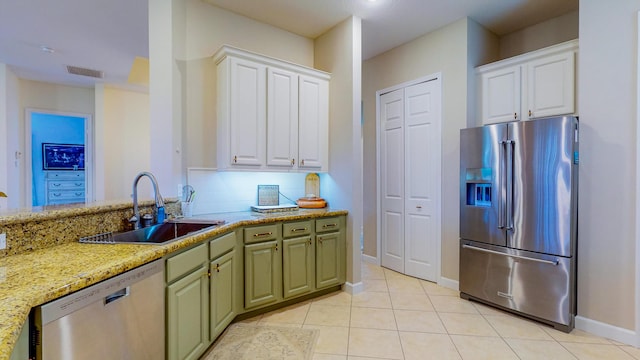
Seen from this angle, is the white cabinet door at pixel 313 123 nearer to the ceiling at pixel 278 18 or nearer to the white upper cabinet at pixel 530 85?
the ceiling at pixel 278 18

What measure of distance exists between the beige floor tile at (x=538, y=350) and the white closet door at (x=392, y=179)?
Result: 165cm

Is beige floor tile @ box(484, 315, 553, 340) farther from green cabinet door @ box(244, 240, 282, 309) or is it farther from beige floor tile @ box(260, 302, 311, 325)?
green cabinet door @ box(244, 240, 282, 309)

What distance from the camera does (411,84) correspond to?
366 centimetres

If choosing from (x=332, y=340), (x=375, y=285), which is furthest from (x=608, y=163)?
(x=332, y=340)

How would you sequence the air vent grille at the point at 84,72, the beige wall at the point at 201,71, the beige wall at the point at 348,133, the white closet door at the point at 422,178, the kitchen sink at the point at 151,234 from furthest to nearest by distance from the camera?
the air vent grille at the point at 84,72, the white closet door at the point at 422,178, the beige wall at the point at 348,133, the beige wall at the point at 201,71, the kitchen sink at the point at 151,234

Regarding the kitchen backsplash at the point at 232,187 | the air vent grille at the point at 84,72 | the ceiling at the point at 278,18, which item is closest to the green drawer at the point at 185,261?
the kitchen backsplash at the point at 232,187

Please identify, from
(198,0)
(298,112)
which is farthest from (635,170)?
(198,0)

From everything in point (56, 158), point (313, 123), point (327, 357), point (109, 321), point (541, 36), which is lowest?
point (327, 357)

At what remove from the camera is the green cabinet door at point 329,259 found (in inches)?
116

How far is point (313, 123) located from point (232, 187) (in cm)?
109

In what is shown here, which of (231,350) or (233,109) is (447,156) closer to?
(233,109)

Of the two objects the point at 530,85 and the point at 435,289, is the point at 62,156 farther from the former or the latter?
the point at 530,85

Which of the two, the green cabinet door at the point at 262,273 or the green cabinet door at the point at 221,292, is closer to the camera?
the green cabinet door at the point at 221,292

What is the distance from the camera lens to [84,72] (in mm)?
4898
